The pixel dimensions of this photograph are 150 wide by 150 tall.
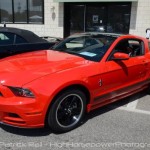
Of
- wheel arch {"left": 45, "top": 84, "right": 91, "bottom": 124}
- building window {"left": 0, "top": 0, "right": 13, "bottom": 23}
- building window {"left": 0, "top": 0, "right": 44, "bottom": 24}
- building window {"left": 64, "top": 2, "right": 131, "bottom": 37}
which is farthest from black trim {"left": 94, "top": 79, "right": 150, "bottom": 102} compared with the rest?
building window {"left": 0, "top": 0, "right": 13, "bottom": 23}

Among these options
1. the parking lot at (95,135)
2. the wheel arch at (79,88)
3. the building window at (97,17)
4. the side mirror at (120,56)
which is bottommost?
the parking lot at (95,135)

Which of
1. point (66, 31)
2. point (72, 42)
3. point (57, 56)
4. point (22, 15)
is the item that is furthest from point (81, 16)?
point (57, 56)

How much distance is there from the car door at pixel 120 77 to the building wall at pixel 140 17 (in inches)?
294

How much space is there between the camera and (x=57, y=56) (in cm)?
433

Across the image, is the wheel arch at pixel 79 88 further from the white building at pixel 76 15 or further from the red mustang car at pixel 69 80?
the white building at pixel 76 15

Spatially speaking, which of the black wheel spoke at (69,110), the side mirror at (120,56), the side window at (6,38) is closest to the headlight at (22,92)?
the black wheel spoke at (69,110)

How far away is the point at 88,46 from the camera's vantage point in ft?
14.9

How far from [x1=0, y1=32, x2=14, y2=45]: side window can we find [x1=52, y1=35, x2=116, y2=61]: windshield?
160 centimetres

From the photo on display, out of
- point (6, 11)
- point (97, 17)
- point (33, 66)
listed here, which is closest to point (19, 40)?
point (33, 66)

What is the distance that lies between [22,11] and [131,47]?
10.4 metres

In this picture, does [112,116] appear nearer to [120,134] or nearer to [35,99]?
[120,134]

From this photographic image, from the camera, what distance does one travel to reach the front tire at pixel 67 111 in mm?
3434

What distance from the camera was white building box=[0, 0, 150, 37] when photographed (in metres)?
12.2

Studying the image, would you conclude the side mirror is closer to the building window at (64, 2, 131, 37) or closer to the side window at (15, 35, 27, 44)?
the side window at (15, 35, 27, 44)
